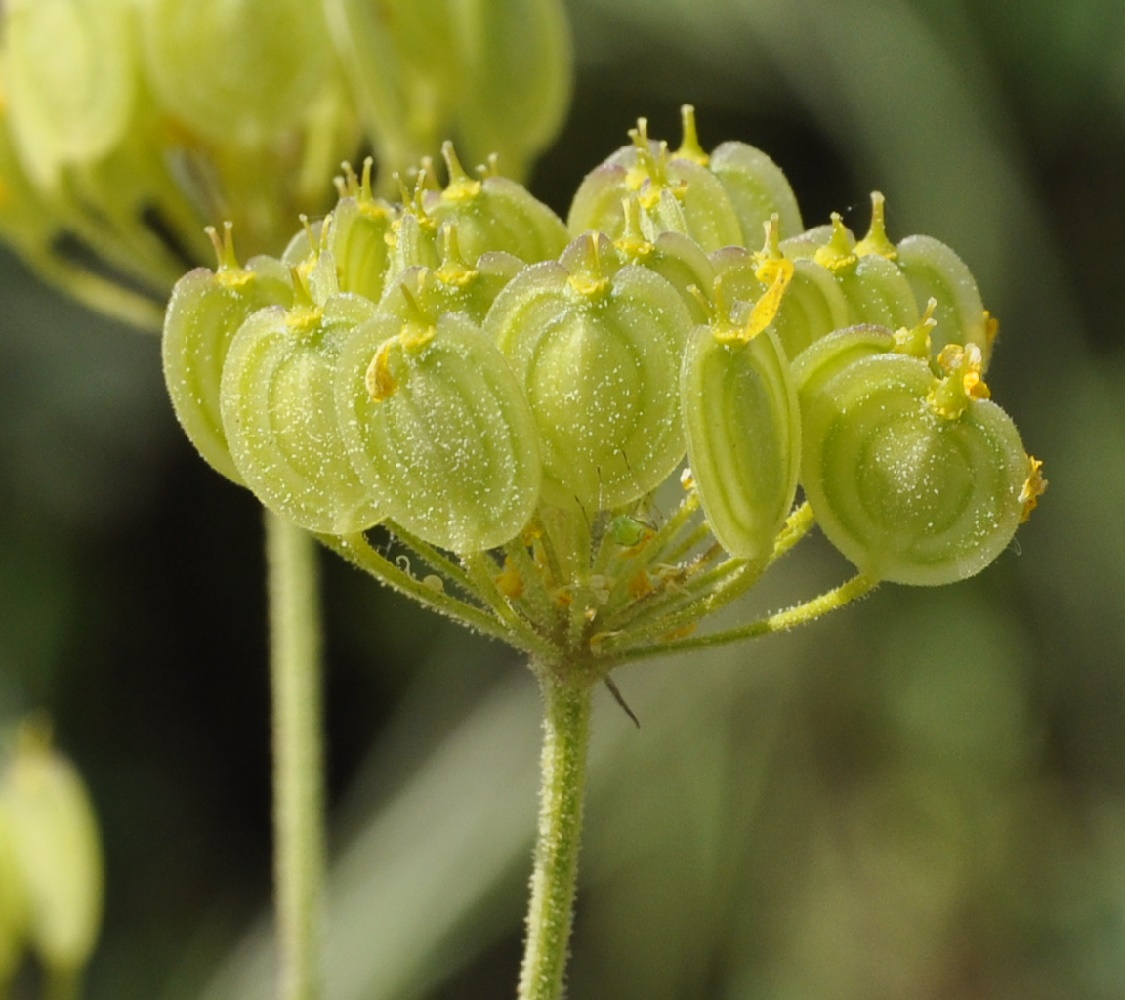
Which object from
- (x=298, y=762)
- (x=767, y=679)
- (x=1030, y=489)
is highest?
(x=1030, y=489)

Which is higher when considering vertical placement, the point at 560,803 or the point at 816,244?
the point at 816,244

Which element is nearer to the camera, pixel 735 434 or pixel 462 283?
pixel 735 434

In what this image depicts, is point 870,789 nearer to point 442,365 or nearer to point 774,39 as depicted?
point 774,39

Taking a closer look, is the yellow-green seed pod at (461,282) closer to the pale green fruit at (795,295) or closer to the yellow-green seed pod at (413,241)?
the yellow-green seed pod at (413,241)

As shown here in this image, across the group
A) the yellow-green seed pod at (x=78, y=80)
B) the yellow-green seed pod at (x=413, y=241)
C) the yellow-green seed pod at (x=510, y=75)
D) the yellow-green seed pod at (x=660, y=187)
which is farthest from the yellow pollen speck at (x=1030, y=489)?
the yellow-green seed pod at (x=78, y=80)

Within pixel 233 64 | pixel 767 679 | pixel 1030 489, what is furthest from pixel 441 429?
pixel 767 679

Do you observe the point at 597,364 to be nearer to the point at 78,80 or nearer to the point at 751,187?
the point at 751,187
